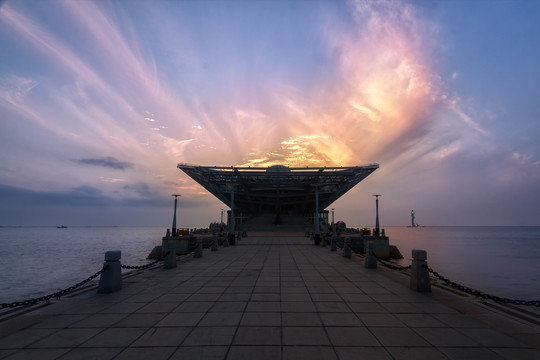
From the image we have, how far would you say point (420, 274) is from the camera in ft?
29.8

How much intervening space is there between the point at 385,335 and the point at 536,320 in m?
3.75

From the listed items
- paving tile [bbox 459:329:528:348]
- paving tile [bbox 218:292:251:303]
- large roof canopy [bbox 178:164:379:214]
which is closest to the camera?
paving tile [bbox 459:329:528:348]

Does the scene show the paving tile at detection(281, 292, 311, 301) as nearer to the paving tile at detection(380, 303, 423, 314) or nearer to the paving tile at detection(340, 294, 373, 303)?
the paving tile at detection(340, 294, 373, 303)

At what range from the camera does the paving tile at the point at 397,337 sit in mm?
5199

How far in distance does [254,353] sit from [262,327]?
3.95 ft

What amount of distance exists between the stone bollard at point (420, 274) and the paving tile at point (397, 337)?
11.9 ft

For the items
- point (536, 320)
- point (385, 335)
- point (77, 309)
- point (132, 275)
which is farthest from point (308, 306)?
point (132, 275)

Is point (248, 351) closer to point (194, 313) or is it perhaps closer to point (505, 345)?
point (194, 313)

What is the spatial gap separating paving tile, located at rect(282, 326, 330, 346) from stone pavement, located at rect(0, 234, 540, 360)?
0.02 meters

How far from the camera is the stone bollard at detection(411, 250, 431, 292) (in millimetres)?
9008

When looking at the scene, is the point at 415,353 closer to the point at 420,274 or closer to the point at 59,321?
the point at 420,274

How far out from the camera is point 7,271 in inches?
1401

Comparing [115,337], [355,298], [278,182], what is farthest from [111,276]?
[278,182]

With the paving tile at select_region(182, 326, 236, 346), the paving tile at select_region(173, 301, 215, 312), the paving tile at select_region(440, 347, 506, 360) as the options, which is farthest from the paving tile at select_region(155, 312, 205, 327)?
the paving tile at select_region(440, 347, 506, 360)
